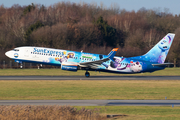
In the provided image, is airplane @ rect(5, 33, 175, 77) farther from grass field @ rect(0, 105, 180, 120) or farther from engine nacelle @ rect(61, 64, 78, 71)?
grass field @ rect(0, 105, 180, 120)

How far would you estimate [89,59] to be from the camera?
43531 millimetres

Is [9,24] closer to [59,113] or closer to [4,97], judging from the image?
[4,97]

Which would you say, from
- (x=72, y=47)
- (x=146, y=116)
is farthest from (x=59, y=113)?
(x=72, y=47)

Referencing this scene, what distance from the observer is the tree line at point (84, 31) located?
8500 cm

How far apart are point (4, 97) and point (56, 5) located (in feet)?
425

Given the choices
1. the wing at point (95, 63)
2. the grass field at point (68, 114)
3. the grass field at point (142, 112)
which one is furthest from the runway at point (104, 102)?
the wing at point (95, 63)

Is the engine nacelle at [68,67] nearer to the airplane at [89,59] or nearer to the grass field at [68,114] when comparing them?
the airplane at [89,59]

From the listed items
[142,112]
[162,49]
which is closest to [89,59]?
[162,49]

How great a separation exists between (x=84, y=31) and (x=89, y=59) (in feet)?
172

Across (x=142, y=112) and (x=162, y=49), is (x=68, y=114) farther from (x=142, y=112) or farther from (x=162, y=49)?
(x=162, y=49)

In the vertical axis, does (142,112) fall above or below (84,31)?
below

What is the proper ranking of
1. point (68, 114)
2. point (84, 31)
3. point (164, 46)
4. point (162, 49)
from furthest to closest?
point (84, 31), point (162, 49), point (164, 46), point (68, 114)

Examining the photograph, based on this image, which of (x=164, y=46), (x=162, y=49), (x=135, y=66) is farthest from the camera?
(x=135, y=66)

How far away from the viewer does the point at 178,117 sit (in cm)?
1556
